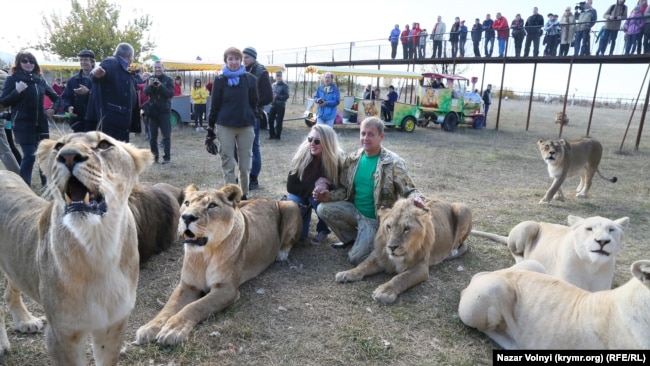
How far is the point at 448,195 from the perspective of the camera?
24.9ft

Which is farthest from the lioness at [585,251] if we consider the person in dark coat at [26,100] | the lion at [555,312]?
the person in dark coat at [26,100]

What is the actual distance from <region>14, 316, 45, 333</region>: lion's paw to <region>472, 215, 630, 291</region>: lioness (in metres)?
4.27

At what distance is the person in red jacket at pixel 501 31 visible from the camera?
1830 centimetres

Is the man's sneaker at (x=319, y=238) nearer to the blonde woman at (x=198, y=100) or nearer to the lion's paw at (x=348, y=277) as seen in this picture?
the lion's paw at (x=348, y=277)

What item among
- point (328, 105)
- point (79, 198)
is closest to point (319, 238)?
point (79, 198)

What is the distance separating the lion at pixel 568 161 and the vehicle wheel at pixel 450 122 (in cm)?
987

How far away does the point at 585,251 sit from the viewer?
11.0 feet

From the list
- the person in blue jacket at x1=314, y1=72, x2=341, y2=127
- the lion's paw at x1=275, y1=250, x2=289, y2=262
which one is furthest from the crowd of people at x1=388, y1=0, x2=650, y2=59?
the lion's paw at x1=275, y1=250, x2=289, y2=262

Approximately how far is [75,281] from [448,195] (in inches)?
262

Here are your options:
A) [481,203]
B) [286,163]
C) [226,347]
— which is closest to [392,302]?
[226,347]

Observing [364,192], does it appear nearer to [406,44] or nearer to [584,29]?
[584,29]

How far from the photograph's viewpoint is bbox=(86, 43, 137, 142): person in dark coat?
18.2 feet

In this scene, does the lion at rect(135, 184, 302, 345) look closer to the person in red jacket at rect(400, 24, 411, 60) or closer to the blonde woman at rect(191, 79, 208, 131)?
the blonde woman at rect(191, 79, 208, 131)

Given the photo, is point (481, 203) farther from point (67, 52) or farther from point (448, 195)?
point (67, 52)
